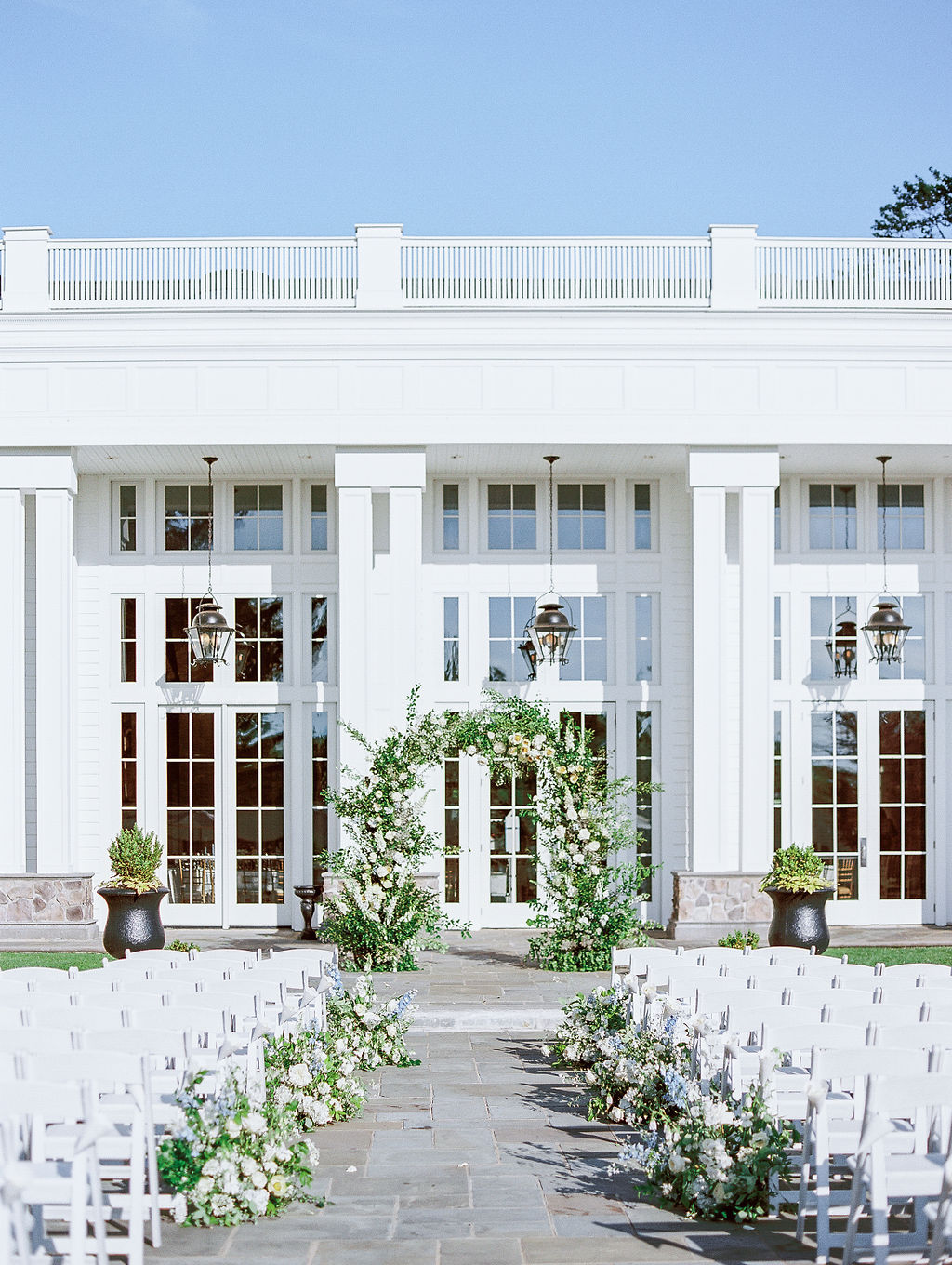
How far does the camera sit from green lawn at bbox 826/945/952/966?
45.7 feet

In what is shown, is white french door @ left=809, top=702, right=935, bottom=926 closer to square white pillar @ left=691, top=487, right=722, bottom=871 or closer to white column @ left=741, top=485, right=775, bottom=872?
white column @ left=741, top=485, right=775, bottom=872

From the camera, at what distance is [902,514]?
17.5 metres

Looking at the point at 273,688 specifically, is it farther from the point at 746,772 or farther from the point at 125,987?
the point at 125,987

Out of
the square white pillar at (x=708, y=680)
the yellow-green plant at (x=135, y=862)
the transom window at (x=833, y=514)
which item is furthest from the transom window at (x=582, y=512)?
the yellow-green plant at (x=135, y=862)

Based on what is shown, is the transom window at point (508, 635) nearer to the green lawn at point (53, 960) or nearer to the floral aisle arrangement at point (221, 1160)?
the green lawn at point (53, 960)

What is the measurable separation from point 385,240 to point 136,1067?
12107mm

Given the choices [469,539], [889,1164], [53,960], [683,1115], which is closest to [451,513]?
[469,539]

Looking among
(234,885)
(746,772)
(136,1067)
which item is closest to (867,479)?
(746,772)

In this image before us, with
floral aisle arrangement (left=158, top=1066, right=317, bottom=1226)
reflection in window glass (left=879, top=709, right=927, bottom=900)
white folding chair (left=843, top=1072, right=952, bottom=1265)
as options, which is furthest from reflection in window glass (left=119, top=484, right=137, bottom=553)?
white folding chair (left=843, top=1072, right=952, bottom=1265)

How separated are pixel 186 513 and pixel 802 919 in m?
8.58

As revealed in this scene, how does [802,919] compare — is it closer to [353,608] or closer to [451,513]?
[353,608]

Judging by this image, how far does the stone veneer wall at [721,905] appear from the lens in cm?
1556

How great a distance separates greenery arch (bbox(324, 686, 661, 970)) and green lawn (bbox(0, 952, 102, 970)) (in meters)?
2.39

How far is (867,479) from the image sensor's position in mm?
17438
